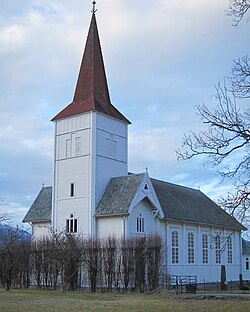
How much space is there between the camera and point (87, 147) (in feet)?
167

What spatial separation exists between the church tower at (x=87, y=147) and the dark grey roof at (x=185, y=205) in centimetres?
540

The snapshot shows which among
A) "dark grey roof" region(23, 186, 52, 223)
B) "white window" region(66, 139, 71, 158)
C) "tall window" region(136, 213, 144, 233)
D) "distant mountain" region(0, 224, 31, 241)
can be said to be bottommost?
"distant mountain" region(0, 224, 31, 241)

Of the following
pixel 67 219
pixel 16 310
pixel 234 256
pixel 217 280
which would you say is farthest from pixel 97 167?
pixel 16 310

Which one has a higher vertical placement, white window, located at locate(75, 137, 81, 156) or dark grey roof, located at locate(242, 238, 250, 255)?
white window, located at locate(75, 137, 81, 156)

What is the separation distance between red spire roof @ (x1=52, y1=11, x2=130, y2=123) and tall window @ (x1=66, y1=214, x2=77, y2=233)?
9826mm

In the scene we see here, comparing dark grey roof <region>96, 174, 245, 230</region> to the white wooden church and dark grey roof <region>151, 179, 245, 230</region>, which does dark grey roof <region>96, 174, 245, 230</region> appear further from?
the white wooden church

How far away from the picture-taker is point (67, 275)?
4156 centimetres

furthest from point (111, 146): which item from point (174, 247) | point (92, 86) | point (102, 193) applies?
point (174, 247)

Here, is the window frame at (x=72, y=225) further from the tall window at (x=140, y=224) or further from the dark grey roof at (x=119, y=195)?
the tall window at (x=140, y=224)

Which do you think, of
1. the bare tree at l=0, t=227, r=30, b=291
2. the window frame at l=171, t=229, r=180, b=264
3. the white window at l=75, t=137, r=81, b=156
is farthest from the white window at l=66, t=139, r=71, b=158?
the window frame at l=171, t=229, r=180, b=264

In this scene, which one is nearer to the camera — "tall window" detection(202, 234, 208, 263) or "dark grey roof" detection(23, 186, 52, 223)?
"dark grey roof" detection(23, 186, 52, 223)

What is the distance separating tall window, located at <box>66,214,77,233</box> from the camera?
5034 centimetres

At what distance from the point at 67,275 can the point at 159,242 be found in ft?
24.4

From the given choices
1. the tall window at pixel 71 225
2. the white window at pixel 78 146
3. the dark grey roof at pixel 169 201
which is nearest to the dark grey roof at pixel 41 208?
the tall window at pixel 71 225
